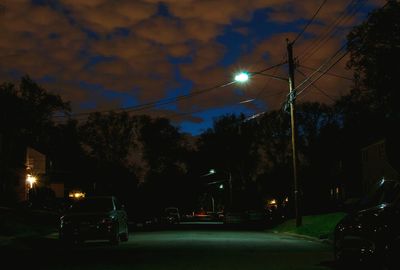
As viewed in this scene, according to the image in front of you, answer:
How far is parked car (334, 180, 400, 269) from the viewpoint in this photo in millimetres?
9414

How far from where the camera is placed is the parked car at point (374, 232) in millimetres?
9414

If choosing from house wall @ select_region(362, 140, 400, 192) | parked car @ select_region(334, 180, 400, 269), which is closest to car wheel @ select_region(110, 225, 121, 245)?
parked car @ select_region(334, 180, 400, 269)

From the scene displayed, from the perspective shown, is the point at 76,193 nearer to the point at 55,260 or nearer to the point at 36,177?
→ the point at 36,177

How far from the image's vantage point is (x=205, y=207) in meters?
129

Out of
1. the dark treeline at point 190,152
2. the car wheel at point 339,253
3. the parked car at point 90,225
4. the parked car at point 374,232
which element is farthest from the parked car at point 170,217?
the parked car at point 374,232

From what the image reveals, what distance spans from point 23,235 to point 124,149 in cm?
7065

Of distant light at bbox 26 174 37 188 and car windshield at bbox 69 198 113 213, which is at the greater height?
distant light at bbox 26 174 37 188

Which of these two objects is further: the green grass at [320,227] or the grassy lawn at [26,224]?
the grassy lawn at [26,224]

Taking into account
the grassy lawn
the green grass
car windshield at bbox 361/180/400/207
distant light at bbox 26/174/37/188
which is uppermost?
distant light at bbox 26/174/37/188

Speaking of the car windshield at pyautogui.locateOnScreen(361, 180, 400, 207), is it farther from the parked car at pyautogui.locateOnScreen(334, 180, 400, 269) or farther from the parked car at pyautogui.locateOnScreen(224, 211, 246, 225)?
the parked car at pyautogui.locateOnScreen(224, 211, 246, 225)

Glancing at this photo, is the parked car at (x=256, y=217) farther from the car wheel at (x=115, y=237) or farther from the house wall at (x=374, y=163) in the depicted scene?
the car wheel at (x=115, y=237)

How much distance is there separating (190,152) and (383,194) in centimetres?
10793

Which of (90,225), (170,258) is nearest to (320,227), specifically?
(90,225)

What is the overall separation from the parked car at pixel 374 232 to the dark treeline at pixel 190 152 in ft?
101
